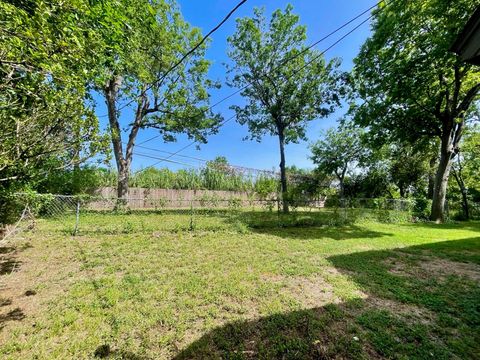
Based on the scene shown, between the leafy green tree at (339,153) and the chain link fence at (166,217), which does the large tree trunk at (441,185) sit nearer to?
the chain link fence at (166,217)

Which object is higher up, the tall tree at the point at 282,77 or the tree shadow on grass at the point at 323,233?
the tall tree at the point at 282,77

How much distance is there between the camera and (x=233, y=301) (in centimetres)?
Answer: 331

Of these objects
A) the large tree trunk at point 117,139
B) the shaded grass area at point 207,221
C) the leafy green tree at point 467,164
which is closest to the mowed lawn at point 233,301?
the shaded grass area at point 207,221

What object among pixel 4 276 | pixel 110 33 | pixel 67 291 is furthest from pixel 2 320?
pixel 110 33

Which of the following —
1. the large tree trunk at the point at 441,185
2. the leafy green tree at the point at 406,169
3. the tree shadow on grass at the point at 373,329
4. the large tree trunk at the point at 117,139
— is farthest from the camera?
the leafy green tree at the point at 406,169

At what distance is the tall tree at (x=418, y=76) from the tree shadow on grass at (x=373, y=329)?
26.9 ft

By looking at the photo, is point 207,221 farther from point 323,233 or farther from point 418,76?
point 418,76

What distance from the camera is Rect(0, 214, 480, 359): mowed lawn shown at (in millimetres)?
2373

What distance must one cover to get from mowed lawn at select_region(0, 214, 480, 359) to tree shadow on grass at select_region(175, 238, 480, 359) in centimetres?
1

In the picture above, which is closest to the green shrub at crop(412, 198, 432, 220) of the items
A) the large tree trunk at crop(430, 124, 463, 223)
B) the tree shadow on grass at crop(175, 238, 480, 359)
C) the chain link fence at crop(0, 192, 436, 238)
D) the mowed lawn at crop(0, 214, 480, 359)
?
the chain link fence at crop(0, 192, 436, 238)

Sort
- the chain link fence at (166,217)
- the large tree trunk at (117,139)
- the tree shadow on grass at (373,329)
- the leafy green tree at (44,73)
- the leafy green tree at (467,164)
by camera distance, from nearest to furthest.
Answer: the leafy green tree at (44,73) < the tree shadow on grass at (373,329) < the chain link fence at (166,217) < the large tree trunk at (117,139) < the leafy green tree at (467,164)

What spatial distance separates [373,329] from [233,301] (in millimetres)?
1889

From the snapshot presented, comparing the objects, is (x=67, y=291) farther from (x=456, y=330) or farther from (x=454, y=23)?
(x=454, y=23)

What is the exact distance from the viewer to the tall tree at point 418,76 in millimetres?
7566
